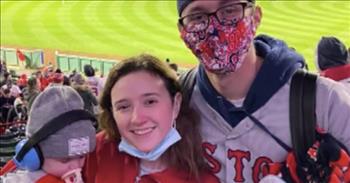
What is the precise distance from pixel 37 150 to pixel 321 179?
1220 millimetres

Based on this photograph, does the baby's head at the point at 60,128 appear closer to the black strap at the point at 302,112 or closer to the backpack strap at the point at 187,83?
the backpack strap at the point at 187,83

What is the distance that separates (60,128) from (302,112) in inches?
41.3

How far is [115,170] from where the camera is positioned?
107 inches

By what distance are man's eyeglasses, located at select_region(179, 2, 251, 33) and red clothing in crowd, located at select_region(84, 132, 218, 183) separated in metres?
0.66

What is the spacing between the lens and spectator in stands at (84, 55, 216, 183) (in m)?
2.57

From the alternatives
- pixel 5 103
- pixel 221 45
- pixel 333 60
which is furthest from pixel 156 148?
pixel 5 103

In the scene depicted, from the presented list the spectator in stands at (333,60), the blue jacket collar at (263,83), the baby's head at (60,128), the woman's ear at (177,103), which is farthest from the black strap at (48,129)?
the spectator in stands at (333,60)

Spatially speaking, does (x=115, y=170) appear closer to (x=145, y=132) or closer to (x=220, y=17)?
(x=145, y=132)

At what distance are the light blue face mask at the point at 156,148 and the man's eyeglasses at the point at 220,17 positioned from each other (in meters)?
0.48

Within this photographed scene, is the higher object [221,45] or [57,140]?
[221,45]

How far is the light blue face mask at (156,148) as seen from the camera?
260 cm

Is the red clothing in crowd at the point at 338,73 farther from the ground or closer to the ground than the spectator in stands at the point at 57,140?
closer to the ground

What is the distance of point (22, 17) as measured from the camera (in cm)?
3262

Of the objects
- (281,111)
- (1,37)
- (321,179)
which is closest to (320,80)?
(281,111)
